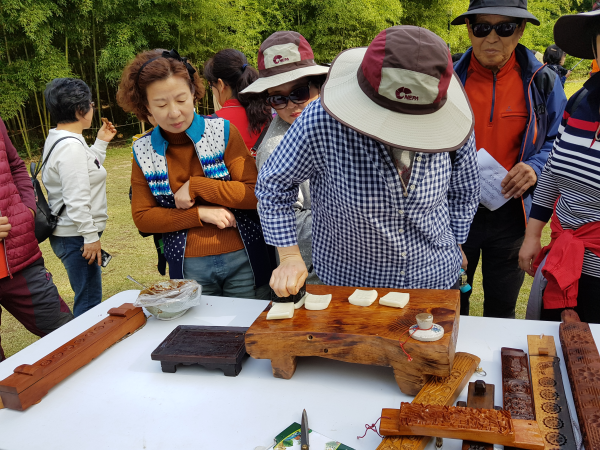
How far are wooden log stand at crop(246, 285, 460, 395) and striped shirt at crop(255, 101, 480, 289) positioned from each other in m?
0.16

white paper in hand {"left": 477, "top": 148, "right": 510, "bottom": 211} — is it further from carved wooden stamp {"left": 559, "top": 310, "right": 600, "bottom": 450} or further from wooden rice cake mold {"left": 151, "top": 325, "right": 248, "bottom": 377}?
wooden rice cake mold {"left": 151, "top": 325, "right": 248, "bottom": 377}

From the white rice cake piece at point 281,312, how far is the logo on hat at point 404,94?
0.67m

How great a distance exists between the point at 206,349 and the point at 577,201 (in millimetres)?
1321

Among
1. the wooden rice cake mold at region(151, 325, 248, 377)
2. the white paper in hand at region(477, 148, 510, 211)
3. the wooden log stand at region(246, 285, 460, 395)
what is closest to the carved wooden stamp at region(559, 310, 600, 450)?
the wooden log stand at region(246, 285, 460, 395)

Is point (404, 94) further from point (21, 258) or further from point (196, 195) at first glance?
point (21, 258)

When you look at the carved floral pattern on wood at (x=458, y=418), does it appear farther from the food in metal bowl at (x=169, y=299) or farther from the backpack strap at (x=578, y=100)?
the backpack strap at (x=578, y=100)

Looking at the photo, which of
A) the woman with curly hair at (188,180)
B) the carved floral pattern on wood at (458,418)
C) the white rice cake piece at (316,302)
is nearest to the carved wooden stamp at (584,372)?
the carved floral pattern on wood at (458,418)

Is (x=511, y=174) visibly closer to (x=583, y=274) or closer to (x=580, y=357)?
(x=583, y=274)

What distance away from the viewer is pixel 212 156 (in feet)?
6.49

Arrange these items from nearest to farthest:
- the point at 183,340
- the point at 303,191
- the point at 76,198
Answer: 1. the point at 183,340
2. the point at 303,191
3. the point at 76,198

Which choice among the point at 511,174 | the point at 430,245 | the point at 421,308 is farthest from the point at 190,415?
the point at 511,174

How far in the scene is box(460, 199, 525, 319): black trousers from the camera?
7.48 ft

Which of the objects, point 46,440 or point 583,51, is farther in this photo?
point 583,51

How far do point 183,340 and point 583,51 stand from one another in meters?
1.72
